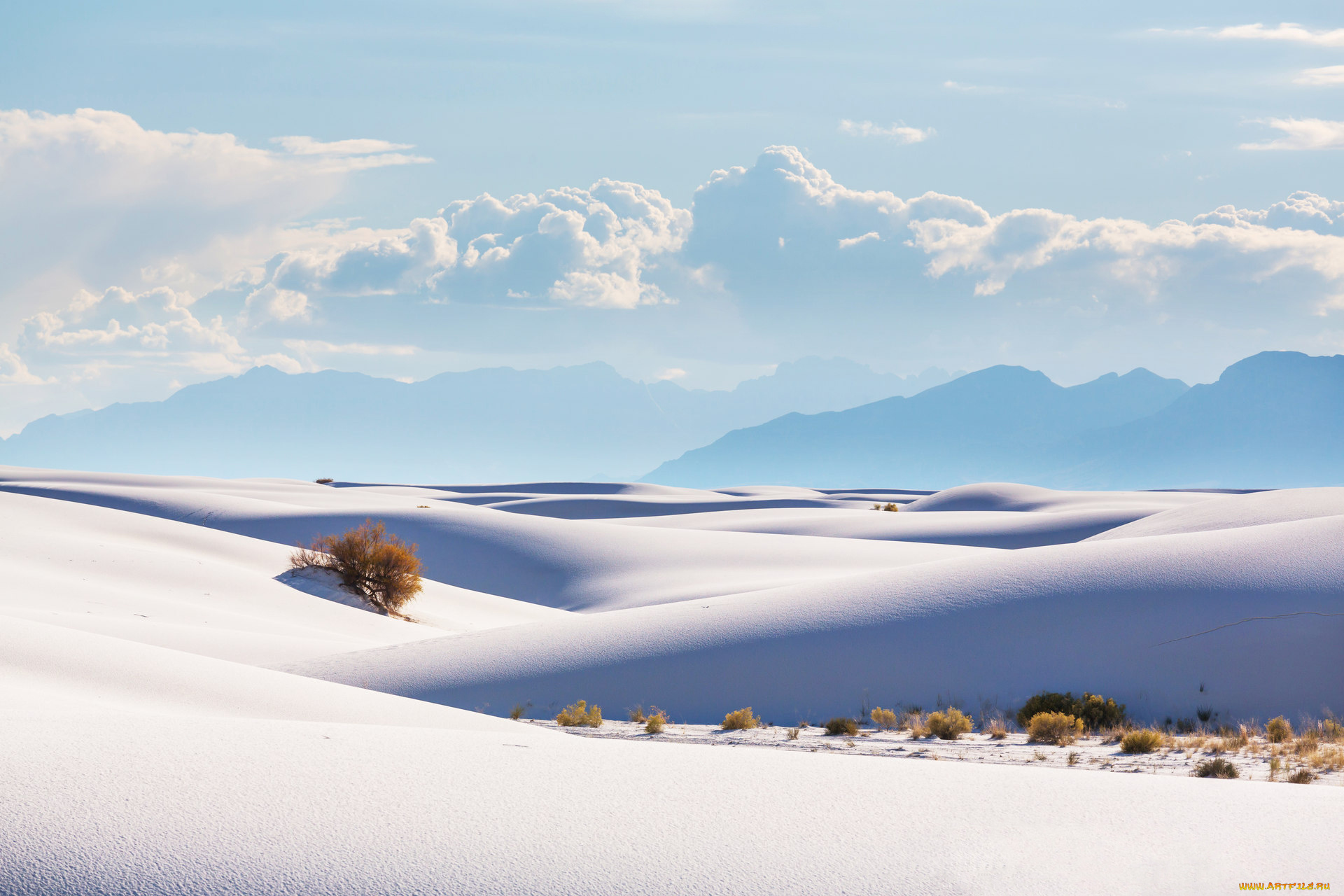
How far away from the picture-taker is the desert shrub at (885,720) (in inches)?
452

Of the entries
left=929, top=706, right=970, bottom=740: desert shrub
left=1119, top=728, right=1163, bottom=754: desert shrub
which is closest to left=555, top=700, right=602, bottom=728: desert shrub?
left=929, top=706, right=970, bottom=740: desert shrub

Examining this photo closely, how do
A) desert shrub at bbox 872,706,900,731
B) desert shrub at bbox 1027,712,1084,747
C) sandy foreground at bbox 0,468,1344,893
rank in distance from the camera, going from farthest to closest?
desert shrub at bbox 872,706,900,731 → desert shrub at bbox 1027,712,1084,747 → sandy foreground at bbox 0,468,1344,893

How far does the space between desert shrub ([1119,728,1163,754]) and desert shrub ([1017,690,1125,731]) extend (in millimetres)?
1072

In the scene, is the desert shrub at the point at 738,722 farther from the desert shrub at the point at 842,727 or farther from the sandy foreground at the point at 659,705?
the desert shrub at the point at 842,727

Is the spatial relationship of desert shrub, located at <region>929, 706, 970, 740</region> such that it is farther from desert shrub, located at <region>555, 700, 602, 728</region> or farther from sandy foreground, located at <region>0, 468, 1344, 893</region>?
→ desert shrub, located at <region>555, 700, 602, 728</region>

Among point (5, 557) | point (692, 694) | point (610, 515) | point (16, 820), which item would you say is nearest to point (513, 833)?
point (16, 820)

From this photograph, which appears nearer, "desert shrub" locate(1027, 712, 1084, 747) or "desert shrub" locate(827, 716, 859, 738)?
"desert shrub" locate(1027, 712, 1084, 747)

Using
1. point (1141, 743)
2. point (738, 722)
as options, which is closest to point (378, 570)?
point (738, 722)

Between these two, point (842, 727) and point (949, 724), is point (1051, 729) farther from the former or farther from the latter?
point (842, 727)

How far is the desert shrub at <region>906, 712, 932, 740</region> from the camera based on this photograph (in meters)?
10.8

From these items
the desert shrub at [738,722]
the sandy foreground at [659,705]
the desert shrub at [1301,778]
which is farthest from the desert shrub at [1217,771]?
the desert shrub at [738,722]

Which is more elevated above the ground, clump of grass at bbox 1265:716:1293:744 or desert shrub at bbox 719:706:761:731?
clump of grass at bbox 1265:716:1293:744

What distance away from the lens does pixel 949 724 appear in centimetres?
1067

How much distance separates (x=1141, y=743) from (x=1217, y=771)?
1352mm
